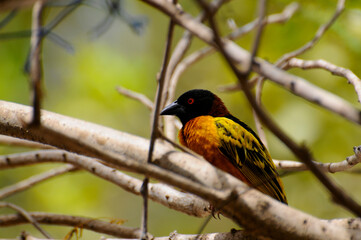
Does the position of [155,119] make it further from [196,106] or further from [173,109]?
[196,106]

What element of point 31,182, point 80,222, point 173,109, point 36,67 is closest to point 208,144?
point 173,109

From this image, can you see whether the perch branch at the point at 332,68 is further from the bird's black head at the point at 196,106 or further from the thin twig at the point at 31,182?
the thin twig at the point at 31,182

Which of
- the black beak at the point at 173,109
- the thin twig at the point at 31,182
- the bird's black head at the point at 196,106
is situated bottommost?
the thin twig at the point at 31,182

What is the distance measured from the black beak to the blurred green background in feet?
3.86

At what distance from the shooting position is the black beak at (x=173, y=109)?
164 inches

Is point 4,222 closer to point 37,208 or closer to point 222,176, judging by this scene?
point 222,176

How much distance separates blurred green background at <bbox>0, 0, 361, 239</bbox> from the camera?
5148mm

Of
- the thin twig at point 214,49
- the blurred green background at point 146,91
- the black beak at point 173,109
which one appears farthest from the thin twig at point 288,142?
the blurred green background at point 146,91

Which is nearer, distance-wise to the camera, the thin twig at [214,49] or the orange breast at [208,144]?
the orange breast at [208,144]

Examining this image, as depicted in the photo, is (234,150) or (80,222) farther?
(234,150)

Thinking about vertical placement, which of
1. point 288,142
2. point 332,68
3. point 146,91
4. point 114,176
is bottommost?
point 288,142

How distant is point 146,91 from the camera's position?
22.2ft

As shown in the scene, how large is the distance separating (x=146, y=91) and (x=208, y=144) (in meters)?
3.36

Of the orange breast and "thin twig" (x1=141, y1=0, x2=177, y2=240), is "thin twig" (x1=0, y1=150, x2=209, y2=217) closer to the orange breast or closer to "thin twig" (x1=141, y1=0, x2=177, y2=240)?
the orange breast
